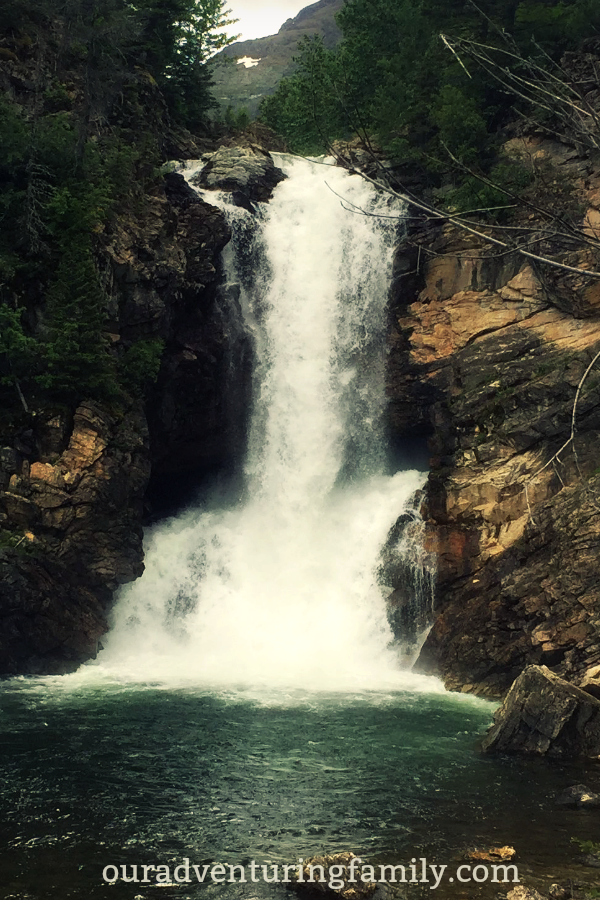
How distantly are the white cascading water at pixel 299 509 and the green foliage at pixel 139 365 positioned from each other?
638cm

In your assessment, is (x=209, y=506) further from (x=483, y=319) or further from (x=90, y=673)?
(x=483, y=319)

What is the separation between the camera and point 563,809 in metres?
15.3

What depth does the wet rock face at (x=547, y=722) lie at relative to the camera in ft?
62.8

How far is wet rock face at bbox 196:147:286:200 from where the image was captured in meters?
39.0

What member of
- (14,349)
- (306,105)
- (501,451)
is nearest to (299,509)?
(501,451)

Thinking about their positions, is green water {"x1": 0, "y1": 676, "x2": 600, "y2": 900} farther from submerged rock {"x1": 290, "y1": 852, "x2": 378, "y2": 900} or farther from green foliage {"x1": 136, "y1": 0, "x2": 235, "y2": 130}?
green foliage {"x1": 136, "y1": 0, "x2": 235, "y2": 130}

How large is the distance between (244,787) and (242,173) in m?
30.6

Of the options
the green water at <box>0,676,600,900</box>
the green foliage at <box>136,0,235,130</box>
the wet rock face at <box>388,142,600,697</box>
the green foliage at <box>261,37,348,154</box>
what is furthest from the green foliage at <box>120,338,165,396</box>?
the green foliage at <box>261,37,348,154</box>

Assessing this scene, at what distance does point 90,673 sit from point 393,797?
13.6m

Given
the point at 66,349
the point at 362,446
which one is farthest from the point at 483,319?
the point at 66,349

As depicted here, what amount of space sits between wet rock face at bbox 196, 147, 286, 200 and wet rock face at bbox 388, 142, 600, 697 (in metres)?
8.64

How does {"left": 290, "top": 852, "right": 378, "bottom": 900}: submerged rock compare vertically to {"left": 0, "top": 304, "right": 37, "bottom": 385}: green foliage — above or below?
below

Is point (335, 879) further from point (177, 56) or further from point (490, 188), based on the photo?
point (177, 56)

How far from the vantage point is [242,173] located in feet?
130
